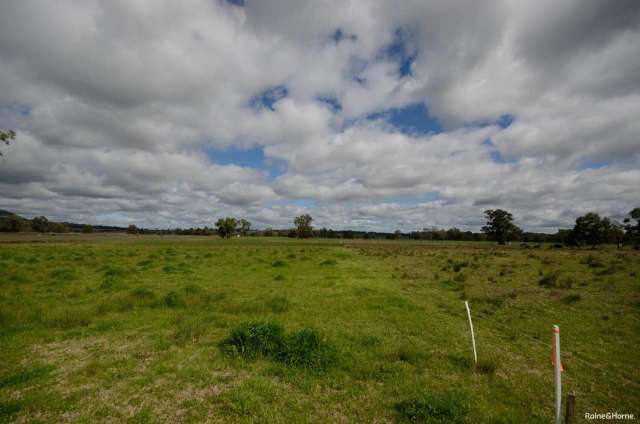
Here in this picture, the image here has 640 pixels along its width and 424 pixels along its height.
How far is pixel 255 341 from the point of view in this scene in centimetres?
823

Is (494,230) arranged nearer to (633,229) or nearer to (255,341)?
(633,229)

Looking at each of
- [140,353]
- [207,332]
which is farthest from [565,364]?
[140,353]

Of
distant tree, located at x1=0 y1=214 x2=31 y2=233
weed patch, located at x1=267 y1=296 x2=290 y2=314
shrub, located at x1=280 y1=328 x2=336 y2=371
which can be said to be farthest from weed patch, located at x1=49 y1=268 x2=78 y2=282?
distant tree, located at x1=0 y1=214 x2=31 y2=233

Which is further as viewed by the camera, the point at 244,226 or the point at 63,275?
the point at 244,226

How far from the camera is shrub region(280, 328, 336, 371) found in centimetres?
734

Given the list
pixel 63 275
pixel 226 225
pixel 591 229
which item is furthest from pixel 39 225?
pixel 591 229

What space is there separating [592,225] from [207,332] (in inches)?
3961

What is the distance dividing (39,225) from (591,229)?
716 ft

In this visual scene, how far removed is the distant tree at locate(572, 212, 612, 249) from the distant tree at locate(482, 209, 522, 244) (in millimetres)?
19899

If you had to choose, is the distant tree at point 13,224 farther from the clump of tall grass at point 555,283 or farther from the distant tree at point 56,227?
the clump of tall grass at point 555,283

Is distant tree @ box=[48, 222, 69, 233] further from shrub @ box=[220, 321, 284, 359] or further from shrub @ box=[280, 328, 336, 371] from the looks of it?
shrub @ box=[280, 328, 336, 371]

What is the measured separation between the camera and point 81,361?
298 inches

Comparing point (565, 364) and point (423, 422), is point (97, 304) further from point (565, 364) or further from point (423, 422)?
point (565, 364)

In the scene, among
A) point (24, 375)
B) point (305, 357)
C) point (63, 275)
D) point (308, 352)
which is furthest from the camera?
point (63, 275)
